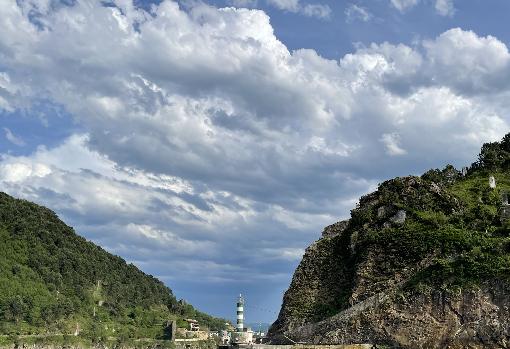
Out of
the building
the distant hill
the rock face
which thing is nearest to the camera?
the rock face

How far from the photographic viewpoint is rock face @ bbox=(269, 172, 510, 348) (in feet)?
145

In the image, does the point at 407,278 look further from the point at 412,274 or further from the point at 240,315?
the point at 240,315

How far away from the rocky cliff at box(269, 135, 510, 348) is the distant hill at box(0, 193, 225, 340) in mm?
109574

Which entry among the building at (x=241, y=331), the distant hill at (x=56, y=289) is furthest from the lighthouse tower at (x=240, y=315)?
the distant hill at (x=56, y=289)

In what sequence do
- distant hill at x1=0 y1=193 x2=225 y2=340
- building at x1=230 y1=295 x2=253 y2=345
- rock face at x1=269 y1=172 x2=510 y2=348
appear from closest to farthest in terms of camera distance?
rock face at x1=269 y1=172 x2=510 y2=348
building at x1=230 y1=295 x2=253 y2=345
distant hill at x1=0 y1=193 x2=225 y2=340

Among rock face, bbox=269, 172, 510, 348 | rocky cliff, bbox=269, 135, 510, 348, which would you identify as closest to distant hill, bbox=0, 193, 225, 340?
rocky cliff, bbox=269, 135, 510, 348

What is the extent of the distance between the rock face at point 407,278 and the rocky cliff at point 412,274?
0.07 m

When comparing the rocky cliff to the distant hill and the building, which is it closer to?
the building

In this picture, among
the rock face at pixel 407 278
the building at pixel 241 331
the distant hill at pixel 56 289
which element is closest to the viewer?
the rock face at pixel 407 278

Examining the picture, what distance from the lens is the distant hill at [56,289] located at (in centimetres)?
15388

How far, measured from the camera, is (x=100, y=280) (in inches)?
7431

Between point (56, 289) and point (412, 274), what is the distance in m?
140

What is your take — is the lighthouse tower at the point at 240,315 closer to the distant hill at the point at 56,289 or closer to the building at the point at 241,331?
the building at the point at 241,331

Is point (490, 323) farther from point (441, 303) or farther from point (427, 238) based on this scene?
point (427, 238)
